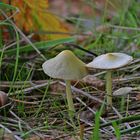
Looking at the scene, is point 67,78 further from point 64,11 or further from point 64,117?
point 64,11

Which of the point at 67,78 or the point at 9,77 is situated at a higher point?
the point at 67,78

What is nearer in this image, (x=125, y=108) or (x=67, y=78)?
(x=67, y=78)

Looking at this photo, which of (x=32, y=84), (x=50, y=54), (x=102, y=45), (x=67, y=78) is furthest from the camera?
(x=102, y=45)

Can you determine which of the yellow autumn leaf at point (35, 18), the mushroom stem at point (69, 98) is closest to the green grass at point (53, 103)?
the mushroom stem at point (69, 98)

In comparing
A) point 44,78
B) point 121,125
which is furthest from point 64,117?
point 44,78

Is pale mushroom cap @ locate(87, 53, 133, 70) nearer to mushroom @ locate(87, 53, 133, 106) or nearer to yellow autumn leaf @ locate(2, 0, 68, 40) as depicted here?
mushroom @ locate(87, 53, 133, 106)

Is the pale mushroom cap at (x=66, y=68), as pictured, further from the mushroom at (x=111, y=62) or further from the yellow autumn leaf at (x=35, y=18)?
the yellow autumn leaf at (x=35, y=18)
